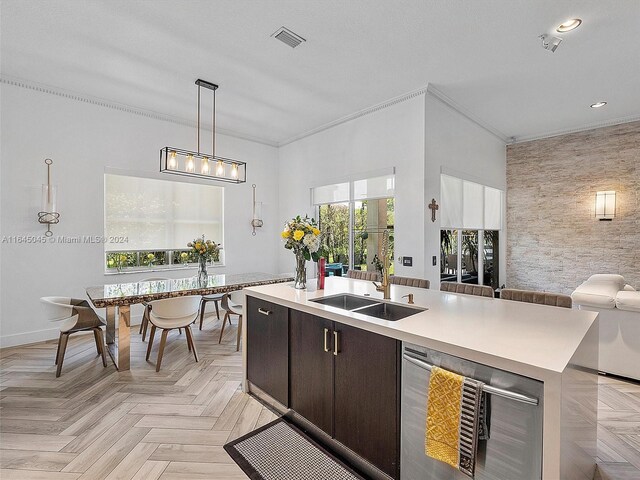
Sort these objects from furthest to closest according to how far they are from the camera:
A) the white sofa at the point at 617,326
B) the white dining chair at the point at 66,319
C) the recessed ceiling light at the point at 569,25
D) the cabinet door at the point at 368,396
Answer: the white dining chair at the point at 66,319
the white sofa at the point at 617,326
the recessed ceiling light at the point at 569,25
the cabinet door at the point at 368,396

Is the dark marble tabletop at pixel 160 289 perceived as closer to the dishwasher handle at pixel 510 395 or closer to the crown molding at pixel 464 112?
the dishwasher handle at pixel 510 395

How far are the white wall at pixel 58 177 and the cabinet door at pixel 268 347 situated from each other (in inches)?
114

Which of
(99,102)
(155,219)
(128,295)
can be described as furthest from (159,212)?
(128,295)

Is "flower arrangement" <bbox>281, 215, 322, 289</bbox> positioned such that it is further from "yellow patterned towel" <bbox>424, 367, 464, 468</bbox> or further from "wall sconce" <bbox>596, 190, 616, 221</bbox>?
"wall sconce" <bbox>596, 190, 616, 221</bbox>

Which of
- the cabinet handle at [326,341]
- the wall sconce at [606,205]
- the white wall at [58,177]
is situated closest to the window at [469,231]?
the wall sconce at [606,205]

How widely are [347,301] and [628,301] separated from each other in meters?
2.53

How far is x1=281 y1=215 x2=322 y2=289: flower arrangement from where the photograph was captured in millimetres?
2654

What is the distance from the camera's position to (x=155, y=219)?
493 cm

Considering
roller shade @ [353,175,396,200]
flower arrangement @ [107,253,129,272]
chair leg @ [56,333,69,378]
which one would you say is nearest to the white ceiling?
roller shade @ [353,175,396,200]

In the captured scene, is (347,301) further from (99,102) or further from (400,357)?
(99,102)

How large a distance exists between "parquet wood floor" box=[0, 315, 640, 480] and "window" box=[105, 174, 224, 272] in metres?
1.62

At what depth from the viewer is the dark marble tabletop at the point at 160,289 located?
Answer: 301 cm

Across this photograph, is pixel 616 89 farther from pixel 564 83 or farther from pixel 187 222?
pixel 187 222

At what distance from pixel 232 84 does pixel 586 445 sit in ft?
14.6
